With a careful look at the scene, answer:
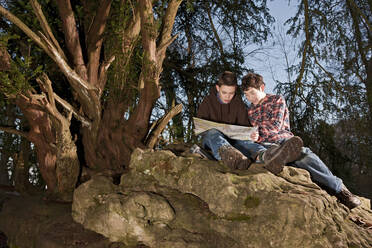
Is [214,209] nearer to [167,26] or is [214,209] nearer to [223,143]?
[223,143]

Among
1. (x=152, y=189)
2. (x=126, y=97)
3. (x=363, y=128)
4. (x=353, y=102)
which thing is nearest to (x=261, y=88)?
(x=152, y=189)

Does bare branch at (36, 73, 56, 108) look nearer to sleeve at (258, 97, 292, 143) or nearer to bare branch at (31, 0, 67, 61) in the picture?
bare branch at (31, 0, 67, 61)

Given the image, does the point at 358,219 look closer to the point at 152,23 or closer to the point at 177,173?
the point at 177,173

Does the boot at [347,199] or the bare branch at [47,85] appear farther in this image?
the bare branch at [47,85]

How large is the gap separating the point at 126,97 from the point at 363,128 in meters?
4.72

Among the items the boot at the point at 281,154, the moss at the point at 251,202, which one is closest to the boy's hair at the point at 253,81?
the boot at the point at 281,154

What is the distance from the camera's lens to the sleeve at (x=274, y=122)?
10.4 ft

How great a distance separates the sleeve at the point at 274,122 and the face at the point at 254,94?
A: 5.9 inches

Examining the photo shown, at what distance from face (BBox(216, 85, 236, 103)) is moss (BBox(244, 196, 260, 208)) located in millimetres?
1119

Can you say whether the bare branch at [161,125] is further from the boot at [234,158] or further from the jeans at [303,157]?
the boot at [234,158]

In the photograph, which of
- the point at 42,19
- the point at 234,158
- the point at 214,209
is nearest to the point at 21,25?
the point at 42,19

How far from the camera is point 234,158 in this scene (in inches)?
114

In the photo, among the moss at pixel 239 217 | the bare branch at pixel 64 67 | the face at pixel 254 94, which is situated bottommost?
the moss at pixel 239 217

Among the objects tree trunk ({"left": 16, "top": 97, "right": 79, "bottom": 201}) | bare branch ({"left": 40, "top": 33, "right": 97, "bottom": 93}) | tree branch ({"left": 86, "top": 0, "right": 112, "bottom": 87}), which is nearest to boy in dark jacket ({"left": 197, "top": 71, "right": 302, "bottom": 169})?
bare branch ({"left": 40, "top": 33, "right": 97, "bottom": 93})
